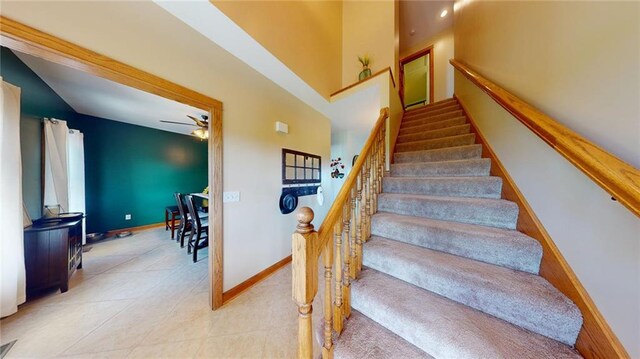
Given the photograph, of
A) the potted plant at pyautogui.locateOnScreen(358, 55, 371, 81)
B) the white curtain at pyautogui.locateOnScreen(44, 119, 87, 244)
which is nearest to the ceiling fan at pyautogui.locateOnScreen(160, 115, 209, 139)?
the white curtain at pyautogui.locateOnScreen(44, 119, 87, 244)

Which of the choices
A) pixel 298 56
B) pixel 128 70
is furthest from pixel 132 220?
pixel 298 56

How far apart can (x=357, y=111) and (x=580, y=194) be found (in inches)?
115

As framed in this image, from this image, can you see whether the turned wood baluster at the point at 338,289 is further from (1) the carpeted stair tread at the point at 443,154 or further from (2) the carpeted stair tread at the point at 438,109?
(2) the carpeted stair tread at the point at 438,109

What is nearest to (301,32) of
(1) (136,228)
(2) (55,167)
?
(2) (55,167)

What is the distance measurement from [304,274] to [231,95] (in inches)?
75.3

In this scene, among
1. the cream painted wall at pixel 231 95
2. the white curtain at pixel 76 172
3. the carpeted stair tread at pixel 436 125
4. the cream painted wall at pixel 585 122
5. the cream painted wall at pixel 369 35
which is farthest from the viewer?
the white curtain at pixel 76 172

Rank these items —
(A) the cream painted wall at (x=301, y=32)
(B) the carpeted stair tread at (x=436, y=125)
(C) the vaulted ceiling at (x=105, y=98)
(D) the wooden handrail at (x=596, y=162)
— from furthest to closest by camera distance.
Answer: (B) the carpeted stair tread at (x=436, y=125), (C) the vaulted ceiling at (x=105, y=98), (A) the cream painted wall at (x=301, y=32), (D) the wooden handrail at (x=596, y=162)

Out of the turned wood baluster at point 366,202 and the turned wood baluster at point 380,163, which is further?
the turned wood baluster at point 380,163

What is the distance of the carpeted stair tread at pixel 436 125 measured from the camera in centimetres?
246

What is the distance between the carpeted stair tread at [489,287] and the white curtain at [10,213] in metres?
3.01

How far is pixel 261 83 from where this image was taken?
2.20m

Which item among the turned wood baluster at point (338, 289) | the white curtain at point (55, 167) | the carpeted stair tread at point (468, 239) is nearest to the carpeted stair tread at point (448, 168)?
the carpeted stair tread at point (468, 239)

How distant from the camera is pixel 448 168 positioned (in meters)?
1.86

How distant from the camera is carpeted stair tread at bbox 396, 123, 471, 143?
228 centimetres
